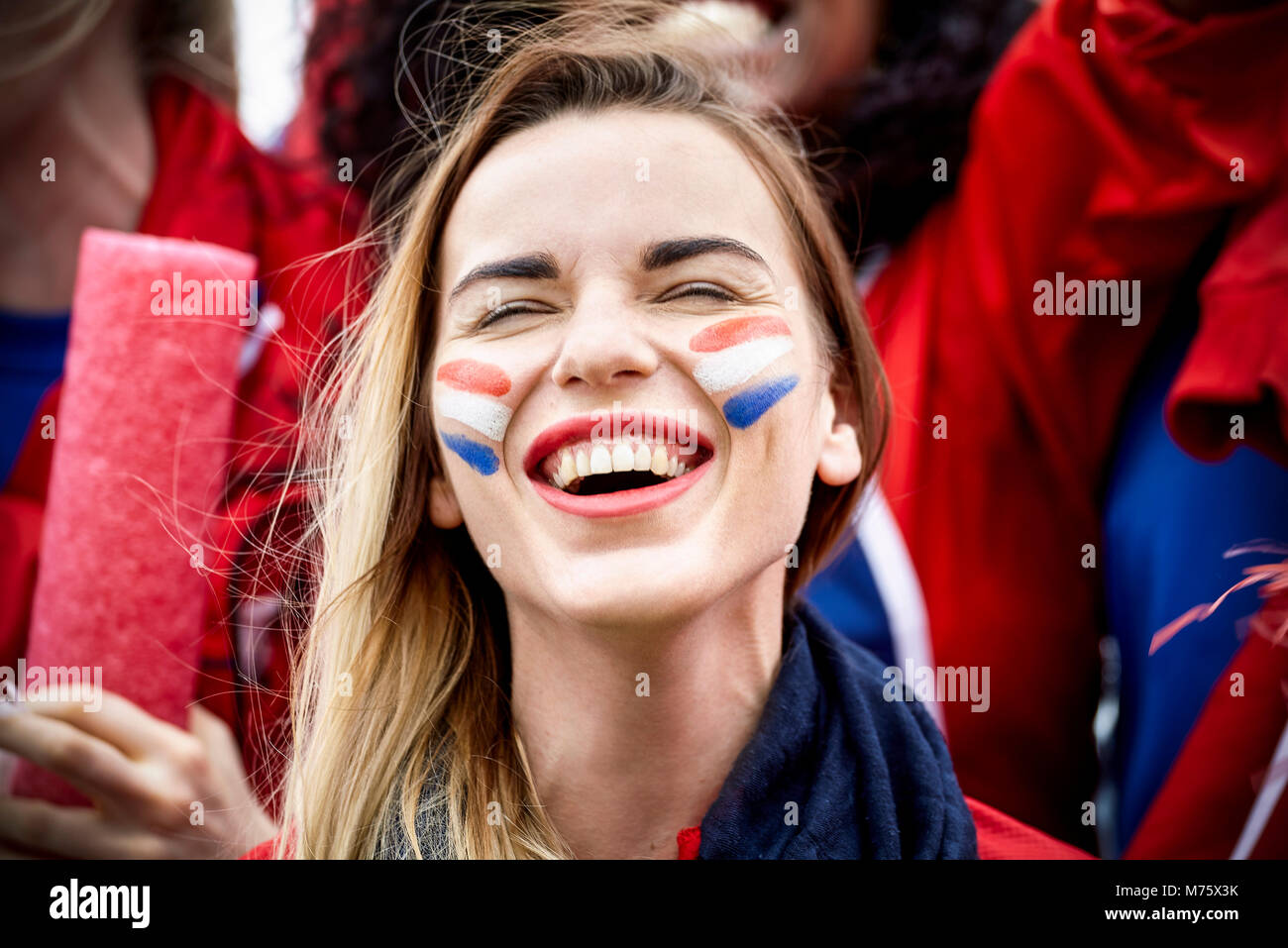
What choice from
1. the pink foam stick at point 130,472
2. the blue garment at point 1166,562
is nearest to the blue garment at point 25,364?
the pink foam stick at point 130,472

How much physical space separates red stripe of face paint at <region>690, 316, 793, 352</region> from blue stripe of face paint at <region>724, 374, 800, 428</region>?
0.14 feet

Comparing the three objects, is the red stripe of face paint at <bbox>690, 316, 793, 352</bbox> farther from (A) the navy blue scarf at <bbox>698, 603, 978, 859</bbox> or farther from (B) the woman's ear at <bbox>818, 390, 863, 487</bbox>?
(A) the navy blue scarf at <bbox>698, 603, 978, 859</bbox>

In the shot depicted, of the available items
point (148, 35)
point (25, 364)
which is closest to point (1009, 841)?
point (25, 364)

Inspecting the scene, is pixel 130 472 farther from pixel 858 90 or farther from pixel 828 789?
pixel 858 90

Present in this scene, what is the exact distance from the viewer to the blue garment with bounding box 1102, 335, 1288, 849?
1.27m

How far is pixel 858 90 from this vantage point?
5.07 feet

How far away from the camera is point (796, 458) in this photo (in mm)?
1034

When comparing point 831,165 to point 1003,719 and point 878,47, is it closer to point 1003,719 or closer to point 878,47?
point 878,47

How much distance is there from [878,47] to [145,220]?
A: 0.96 m

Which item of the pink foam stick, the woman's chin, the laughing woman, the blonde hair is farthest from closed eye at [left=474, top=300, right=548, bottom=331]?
the pink foam stick

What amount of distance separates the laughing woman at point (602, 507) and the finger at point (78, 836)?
0.60ft

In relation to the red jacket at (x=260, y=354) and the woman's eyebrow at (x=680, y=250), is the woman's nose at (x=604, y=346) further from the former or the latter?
the red jacket at (x=260, y=354)

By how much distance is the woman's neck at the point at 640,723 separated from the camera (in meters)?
1.06
